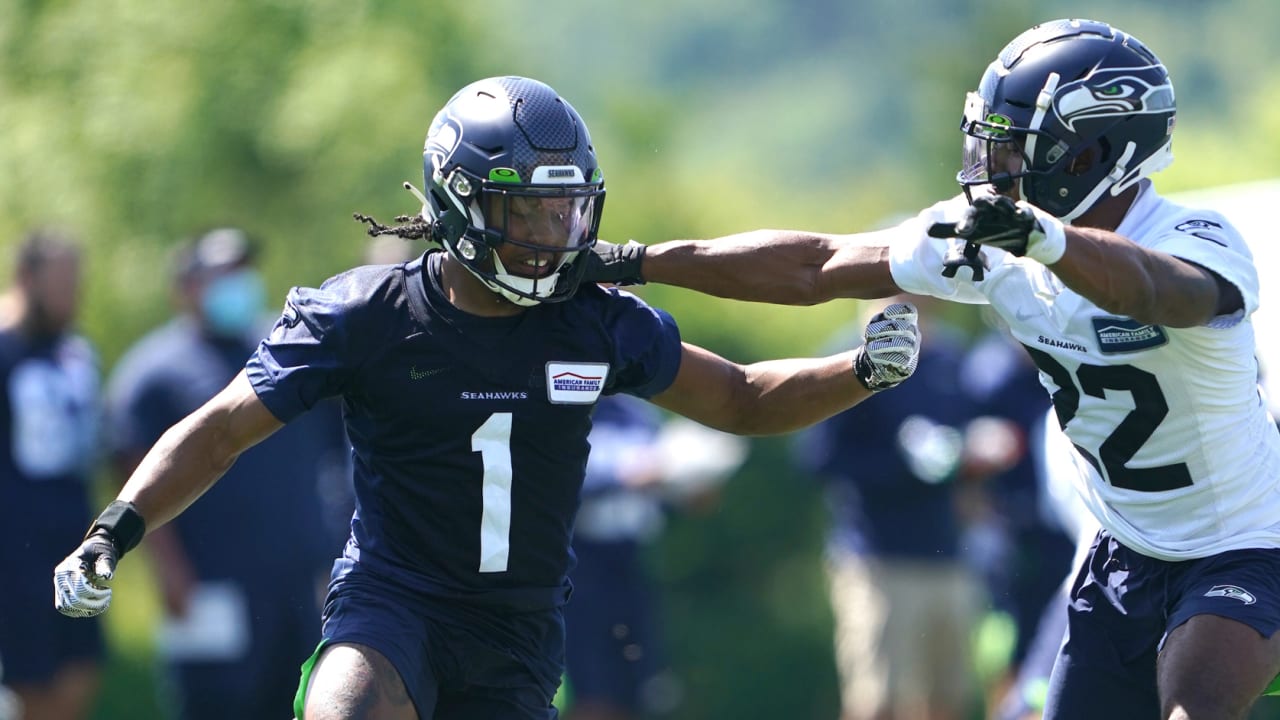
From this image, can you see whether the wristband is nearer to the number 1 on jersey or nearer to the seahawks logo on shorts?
the number 1 on jersey

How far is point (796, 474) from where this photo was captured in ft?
40.6

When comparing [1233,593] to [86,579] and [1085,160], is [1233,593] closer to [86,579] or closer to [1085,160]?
[1085,160]

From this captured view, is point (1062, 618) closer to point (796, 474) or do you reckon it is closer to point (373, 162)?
point (796, 474)

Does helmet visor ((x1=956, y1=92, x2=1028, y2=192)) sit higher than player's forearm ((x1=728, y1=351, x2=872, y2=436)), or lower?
higher

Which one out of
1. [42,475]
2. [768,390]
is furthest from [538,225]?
[42,475]

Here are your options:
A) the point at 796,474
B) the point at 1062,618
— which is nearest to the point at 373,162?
the point at 796,474

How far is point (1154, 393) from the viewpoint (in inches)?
188

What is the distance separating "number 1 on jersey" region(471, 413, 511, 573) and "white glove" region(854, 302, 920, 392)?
1.05m

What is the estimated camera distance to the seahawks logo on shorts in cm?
461

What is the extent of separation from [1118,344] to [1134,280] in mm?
477

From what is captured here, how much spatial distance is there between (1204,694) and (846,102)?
69382 millimetres

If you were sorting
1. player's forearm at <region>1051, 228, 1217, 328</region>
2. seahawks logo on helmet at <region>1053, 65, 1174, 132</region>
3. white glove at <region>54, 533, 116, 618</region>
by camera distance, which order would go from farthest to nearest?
seahawks logo on helmet at <region>1053, 65, 1174, 132</region>
white glove at <region>54, 533, 116, 618</region>
player's forearm at <region>1051, 228, 1217, 328</region>

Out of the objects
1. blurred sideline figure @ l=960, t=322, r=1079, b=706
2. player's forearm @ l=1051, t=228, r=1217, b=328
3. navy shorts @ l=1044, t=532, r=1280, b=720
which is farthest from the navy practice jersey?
blurred sideline figure @ l=960, t=322, r=1079, b=706

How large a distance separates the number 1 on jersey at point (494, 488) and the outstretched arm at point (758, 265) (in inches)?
23.7
